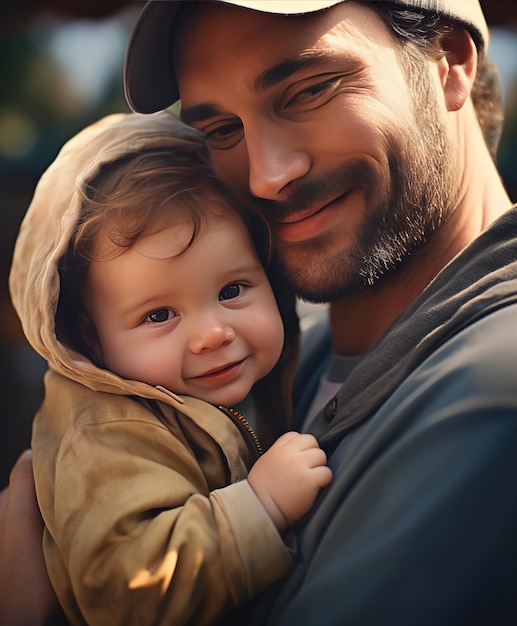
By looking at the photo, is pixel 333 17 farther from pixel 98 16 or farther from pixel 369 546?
pixel 369 546

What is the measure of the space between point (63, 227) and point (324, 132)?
458mm

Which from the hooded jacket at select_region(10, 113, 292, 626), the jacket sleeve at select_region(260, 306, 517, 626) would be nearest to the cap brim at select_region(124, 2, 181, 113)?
the hooded jacket at select_region(10, 113, 292, 626)

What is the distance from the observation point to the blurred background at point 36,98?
1.69 m

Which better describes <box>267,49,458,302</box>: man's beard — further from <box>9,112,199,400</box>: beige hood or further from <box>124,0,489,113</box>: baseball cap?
<box>9,112,199,400</box>: beige hood

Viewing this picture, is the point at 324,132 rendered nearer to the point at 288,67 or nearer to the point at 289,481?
the point at 288,67

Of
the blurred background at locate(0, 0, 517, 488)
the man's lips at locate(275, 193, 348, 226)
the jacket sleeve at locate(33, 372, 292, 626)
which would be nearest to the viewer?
the jacket sleeve at locate(33, 372, 292, 626)

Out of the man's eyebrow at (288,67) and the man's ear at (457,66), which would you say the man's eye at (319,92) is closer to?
the man's eyebrow at (288,67)

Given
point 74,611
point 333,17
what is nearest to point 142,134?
point 333,17

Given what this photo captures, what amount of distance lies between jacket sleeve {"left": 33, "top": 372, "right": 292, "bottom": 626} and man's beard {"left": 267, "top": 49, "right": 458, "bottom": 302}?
42cm

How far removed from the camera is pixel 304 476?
3.60 ft

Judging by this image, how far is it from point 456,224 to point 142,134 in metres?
0.59

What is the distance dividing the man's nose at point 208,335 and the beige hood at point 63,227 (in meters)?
0.10

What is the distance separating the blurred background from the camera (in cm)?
169

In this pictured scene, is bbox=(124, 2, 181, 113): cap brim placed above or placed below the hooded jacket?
above
